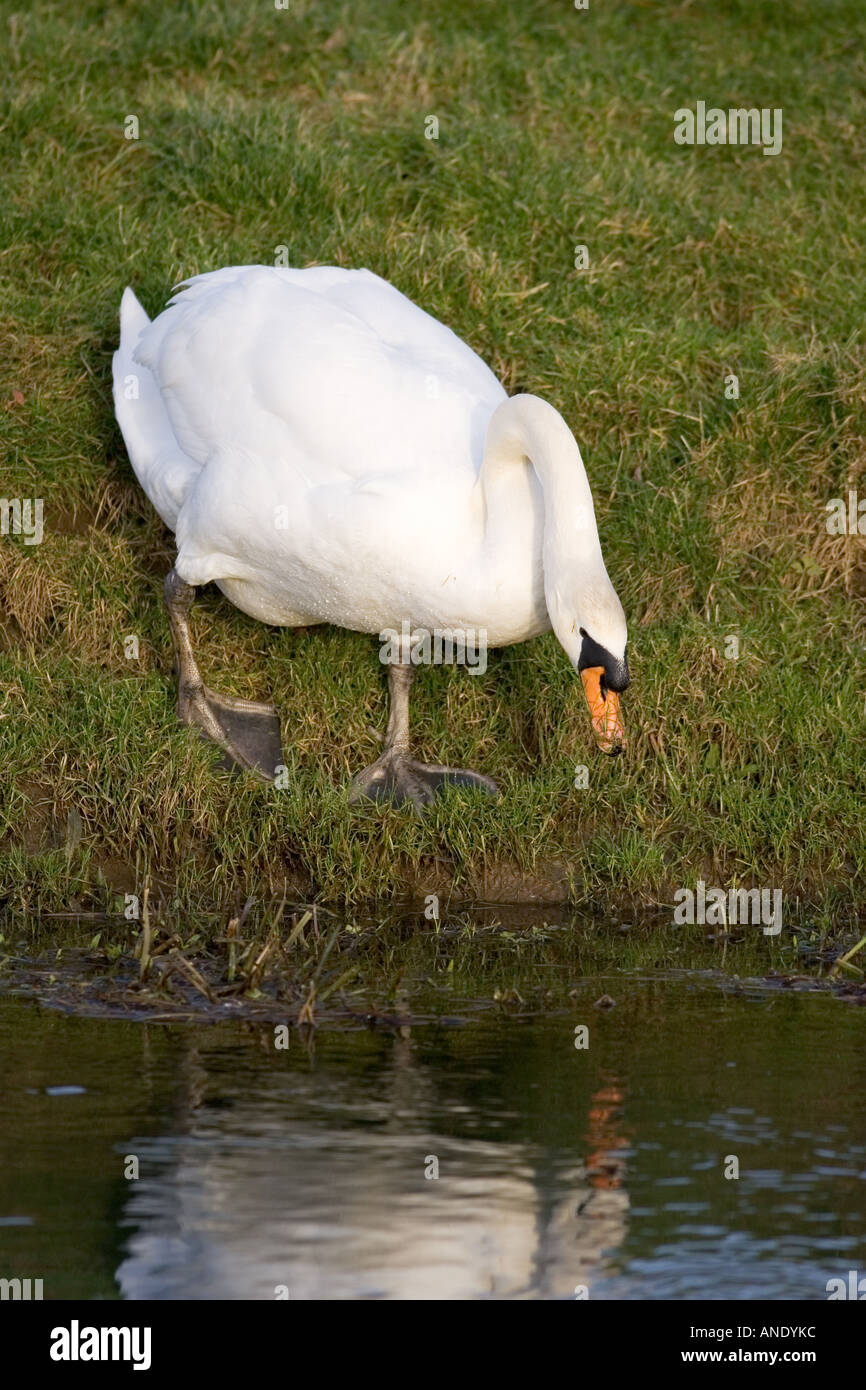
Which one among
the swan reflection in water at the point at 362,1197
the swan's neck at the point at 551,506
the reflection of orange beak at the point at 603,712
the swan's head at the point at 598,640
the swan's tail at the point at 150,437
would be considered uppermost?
the swan's tail at the point at 150,437

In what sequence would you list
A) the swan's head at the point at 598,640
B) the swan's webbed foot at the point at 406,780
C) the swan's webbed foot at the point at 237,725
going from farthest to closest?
1. the swan's webbed foot at the point at 237,725
2. the swan's webbed foot at the point at 406,780
3. the swan's head at the point at 598,640

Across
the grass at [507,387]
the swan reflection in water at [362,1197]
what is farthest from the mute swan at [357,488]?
the swan reflection in water at [362,1197]

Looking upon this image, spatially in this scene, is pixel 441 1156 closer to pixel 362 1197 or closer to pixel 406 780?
pixel 362 1197

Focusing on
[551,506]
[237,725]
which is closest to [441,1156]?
[551,506]

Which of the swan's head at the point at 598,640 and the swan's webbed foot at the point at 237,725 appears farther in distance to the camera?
the swan's webbed foot at the point at 237,725

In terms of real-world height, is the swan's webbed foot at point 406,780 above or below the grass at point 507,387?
below

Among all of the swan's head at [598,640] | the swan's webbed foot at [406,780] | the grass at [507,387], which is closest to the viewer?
the swan's head at [598,640]

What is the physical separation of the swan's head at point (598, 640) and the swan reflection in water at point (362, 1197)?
1.61 meters

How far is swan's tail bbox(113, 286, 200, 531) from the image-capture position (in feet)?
24.9

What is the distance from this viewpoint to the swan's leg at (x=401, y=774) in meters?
7.44

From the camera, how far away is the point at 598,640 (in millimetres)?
6594

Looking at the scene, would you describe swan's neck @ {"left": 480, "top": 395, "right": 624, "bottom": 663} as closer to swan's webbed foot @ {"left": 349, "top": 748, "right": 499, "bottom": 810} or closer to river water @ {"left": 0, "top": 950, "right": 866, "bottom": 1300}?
swan's webbed foot @ {"left": 349, "top": 748, "right": 499, "bottom": 810}

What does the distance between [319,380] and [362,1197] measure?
321 cm

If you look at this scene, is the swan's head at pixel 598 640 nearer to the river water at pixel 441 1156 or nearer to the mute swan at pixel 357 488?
the mute swan at pixel 357 488
